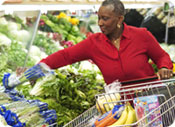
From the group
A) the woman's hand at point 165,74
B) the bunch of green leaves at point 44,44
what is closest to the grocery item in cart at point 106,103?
the woman's hand at point 165,74

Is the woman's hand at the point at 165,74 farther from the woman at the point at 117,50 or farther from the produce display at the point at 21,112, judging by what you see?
the produce display at the point at 21,112

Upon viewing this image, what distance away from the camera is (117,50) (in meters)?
3.18

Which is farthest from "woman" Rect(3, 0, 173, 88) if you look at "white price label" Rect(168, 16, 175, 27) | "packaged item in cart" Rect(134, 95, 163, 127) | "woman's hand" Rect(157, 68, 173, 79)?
"white price label" Rect(168, 16, 175, 27)

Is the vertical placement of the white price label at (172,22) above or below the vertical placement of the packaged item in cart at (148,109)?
above

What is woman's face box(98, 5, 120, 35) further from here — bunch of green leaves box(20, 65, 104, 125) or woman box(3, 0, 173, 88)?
bunch of green leaves box(20, 65, 104, 125)

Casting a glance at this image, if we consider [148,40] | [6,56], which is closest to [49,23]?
[6,56]

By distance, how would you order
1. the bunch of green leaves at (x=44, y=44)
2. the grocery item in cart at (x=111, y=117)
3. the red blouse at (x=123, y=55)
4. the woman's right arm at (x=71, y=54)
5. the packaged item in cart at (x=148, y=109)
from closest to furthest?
the packaged item in cart at (x=148, y=109)
the grocery item in cart at (x=111, y=117)
the red blouse at (x=123, y=55)
the woman's right arm at (x=71, y=54)
the bunch of green leaves at (x=44, y=44)

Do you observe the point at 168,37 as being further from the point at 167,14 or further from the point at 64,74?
the point at 64,74

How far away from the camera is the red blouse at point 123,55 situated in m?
3.14

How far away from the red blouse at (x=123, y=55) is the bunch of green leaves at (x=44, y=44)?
2.51 meters

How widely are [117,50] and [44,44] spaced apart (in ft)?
9.48

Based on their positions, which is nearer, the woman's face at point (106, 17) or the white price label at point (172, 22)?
the woman's face at point (106, 17)

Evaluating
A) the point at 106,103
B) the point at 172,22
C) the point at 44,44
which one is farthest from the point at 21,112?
the point at 172,22

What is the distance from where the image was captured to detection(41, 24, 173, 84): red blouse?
3.14 m
